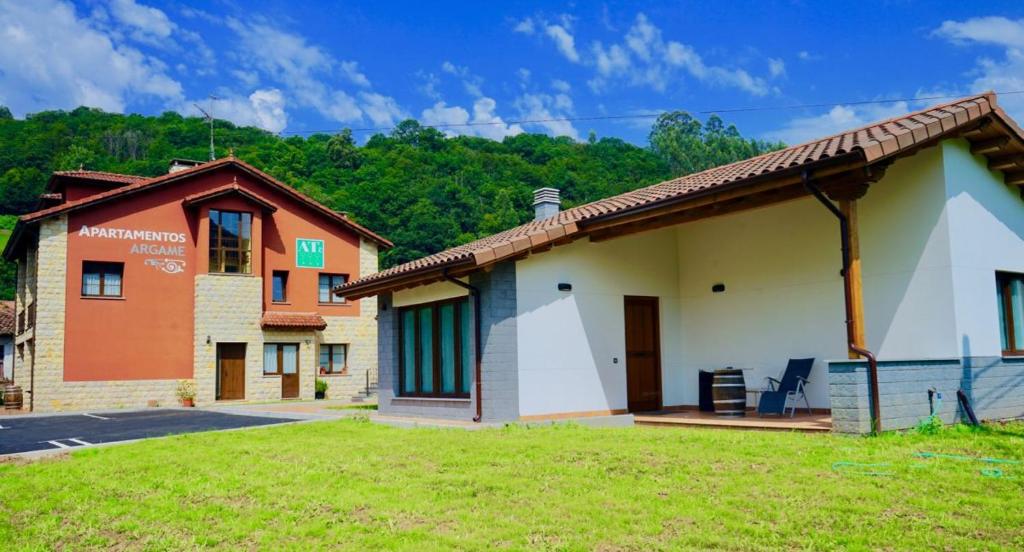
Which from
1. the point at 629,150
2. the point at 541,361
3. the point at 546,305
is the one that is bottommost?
the point at 541,361

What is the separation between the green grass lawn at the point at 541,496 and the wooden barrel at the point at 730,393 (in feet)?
6.82

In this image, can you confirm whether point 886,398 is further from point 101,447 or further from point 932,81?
point 932,81

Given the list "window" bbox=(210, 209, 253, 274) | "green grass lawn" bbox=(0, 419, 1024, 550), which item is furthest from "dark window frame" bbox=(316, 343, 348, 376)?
"green grass lawn" bbox=(0, 419, 1024, 550)

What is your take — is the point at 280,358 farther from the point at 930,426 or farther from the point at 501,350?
the point at 930,426

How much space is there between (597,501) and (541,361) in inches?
228

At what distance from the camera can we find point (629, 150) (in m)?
41.3

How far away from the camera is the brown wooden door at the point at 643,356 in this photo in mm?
12539

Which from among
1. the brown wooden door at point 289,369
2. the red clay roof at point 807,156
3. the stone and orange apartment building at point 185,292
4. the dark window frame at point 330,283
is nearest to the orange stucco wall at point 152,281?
the stone and orange apartment building at point 185,292

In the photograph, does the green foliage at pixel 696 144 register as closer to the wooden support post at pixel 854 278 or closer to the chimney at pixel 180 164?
the chimney at pixel 180 164

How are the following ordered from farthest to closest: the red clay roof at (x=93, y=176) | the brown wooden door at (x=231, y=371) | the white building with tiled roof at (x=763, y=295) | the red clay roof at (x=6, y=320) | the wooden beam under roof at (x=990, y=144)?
the red clay roof at (x=6, y=320) → the red clay roof at (x=93, y=176) → the brown wooden door at (x=231, y=371) → the wooden beam under roof at (x=990, y=144) → the white building with tiled roof at (x=763, y=295)

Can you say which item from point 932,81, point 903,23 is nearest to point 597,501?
point 903,23

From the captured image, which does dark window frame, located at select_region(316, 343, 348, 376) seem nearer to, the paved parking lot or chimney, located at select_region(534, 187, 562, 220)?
the paved parking lot

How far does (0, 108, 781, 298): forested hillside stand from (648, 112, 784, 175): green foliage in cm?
1154

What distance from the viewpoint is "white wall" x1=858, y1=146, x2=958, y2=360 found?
9.41 meters
